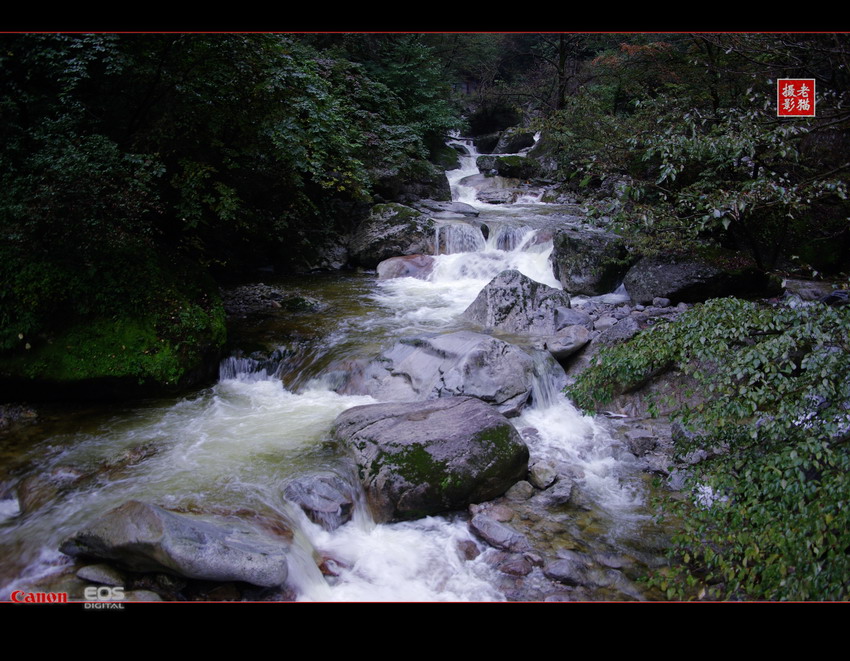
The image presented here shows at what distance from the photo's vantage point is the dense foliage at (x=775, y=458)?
2855mm

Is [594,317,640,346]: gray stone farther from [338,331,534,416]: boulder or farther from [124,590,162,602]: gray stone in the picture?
[124,590,162,602]: gray stone

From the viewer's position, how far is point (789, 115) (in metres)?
5.16

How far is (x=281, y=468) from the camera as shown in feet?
19.4

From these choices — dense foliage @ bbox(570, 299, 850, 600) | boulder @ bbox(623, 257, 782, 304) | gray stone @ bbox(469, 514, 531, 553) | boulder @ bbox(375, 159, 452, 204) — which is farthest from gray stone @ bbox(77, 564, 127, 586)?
boulder @ bbox(375, 159, 452, 204)

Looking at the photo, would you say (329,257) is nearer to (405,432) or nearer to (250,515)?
(405,432)

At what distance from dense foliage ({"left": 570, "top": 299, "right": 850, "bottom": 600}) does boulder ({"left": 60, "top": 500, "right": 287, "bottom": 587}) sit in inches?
123

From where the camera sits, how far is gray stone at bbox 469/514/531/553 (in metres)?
5.05

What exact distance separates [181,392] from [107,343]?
1241mm

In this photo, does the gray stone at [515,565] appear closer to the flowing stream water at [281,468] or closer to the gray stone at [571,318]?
the flowing stream water at [281,468]

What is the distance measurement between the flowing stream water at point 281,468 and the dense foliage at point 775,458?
1.90 metres

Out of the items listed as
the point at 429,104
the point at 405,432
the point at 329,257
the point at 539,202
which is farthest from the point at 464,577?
the point at 429,104

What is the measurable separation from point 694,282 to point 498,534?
24.4 ft

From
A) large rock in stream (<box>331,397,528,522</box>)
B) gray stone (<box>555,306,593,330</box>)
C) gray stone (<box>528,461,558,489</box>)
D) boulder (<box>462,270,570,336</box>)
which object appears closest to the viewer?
large rock in stream (<box>331,397,528,522</box>)

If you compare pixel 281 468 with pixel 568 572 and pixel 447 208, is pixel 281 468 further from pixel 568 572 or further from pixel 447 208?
pixel 447 208
